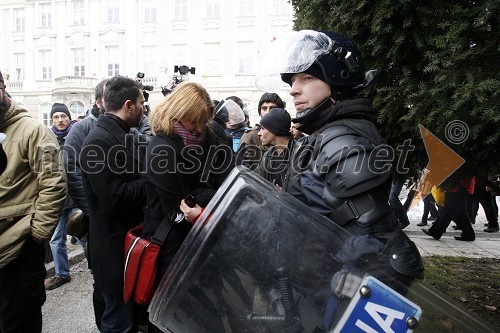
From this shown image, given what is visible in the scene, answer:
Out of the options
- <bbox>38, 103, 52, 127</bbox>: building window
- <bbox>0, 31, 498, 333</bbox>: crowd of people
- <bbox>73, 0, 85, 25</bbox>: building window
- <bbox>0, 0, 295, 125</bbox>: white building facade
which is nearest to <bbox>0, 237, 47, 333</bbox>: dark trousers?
<bbox>0, 31, 498, 333</bbox>: crowd of people

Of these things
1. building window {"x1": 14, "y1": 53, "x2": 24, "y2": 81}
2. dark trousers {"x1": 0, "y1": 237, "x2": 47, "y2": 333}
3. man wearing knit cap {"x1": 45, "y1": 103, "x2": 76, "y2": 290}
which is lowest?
man wearing knit cap {"x1": 45, "y1": 103, "x2": 76, "y2": 290}

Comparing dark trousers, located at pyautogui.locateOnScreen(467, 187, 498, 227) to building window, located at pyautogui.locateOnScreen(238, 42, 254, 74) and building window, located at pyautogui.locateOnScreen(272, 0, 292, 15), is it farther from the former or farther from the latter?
building window, located at pyautogui.locateOnScreen(272, 0, 292, 15)

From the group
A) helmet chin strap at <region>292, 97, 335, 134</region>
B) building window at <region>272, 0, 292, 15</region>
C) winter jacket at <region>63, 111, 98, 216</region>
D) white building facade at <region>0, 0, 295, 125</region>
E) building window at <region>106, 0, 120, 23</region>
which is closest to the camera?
helmet chin strap at <region>292, 97, 335, 134</region>

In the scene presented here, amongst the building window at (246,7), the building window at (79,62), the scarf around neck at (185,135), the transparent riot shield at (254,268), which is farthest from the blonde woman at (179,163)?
the building window at (79,62)

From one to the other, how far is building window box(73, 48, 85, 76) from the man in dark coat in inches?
1201

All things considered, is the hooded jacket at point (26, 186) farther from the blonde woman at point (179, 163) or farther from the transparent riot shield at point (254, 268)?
the transparent riot shield at point (254, 268)

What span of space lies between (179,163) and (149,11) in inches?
1155

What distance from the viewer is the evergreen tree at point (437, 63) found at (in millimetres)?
1956

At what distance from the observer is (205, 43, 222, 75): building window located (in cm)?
2705

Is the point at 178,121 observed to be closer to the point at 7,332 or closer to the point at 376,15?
the point at 376,15

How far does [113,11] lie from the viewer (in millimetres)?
28625

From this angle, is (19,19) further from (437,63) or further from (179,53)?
(437,63)

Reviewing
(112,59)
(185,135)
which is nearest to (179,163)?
(185,135)

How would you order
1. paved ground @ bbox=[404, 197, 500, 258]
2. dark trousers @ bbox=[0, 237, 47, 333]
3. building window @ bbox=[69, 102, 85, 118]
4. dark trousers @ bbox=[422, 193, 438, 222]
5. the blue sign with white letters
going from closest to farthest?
the blue sign with white letters, dark trousers @ bbox=[0, 237, 47, 333], paved ground @ bbox=[404, 197, 500, 258], dark trousers @ bbox=[422, 193, 438, 222], building window @ bbox=[69, 102, 85, 118]
